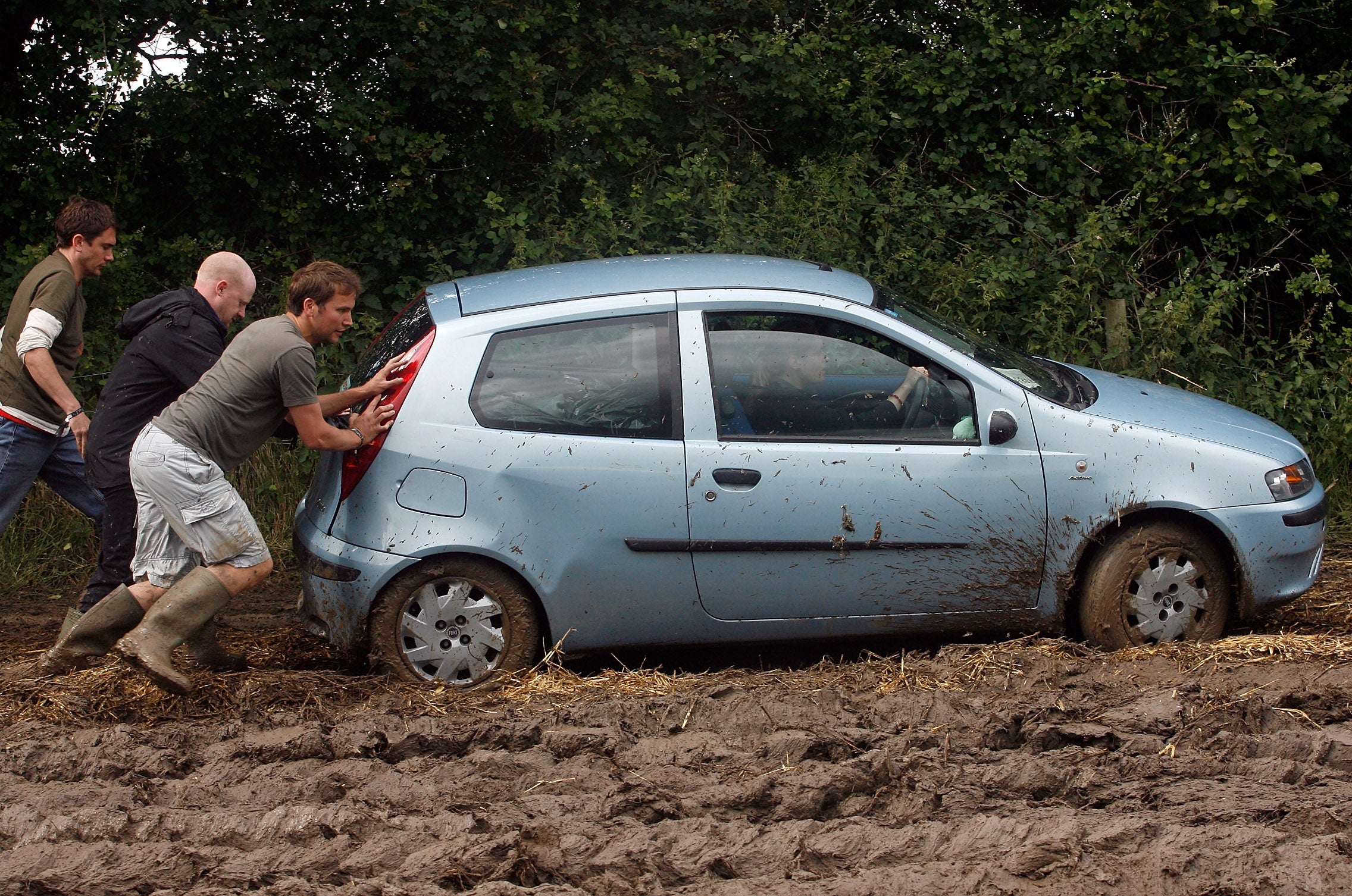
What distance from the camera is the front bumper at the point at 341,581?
16.1 feet

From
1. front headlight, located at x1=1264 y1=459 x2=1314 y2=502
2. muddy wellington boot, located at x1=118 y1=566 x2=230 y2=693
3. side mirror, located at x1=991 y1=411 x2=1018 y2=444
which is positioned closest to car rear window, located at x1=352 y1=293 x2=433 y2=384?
muddy wellington boot, located at x1=118 y1=566 x2=230 y2=693

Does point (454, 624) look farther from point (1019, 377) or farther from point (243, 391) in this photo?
point (1019, 377)

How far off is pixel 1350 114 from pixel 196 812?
953 centimetres

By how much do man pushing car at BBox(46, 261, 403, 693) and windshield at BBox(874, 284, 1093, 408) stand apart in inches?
83.6

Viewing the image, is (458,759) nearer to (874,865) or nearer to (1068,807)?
(874,865)

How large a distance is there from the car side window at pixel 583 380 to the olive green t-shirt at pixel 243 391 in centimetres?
67

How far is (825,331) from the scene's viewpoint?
5109 millimetres

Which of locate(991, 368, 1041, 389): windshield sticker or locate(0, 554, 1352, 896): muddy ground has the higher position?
locate(991, 368, 1041, 389): windshield sticker

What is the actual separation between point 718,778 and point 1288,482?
2714 millimetres

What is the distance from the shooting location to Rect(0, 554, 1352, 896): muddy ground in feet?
11.5

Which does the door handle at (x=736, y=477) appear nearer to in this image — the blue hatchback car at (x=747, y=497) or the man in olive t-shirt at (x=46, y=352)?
the blue hatchback car at (x=747, y=497)

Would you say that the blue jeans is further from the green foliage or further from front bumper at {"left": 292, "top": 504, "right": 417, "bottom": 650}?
the green foliage

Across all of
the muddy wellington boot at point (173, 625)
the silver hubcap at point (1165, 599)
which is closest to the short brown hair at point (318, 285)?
the muddy wellington boot at point (173, 625)

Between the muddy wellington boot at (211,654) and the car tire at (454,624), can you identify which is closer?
the car tire at (454,624)
